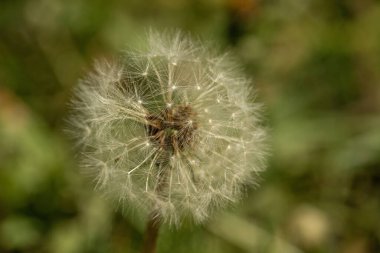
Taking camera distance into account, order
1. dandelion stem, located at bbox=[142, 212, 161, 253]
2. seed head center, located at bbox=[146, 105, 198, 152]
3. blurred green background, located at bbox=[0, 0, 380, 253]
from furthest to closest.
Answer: blurred green background, located at bbox=[0, 0, 380, 253] < dandelion stem, located at bbox=[142, 212, 161, 253] < seed head center, located at bbox=[146, 105, 198, 152]

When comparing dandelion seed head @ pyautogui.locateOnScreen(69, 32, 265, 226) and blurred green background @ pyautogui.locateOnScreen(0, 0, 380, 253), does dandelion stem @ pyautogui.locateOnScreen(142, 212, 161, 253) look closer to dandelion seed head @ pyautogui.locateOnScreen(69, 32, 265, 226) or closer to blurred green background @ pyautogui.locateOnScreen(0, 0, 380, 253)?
dandelion seed head @ pyautogui.locateOnScreen(69, 32, 265, 226)

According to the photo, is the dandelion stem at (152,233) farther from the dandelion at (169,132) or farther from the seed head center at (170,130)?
the seed head center at (170,130)

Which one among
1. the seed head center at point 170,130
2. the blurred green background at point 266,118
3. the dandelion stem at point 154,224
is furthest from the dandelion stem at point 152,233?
the blurred green background at point 266,118

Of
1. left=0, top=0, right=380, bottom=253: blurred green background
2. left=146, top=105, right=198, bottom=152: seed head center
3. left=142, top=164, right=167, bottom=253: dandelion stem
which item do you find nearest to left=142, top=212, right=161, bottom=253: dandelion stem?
left=142, top=164, right=167, bottom=253: dandelion stem

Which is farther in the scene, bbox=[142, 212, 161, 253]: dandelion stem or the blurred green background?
the blurred green background

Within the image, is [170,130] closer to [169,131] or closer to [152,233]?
[169,131]

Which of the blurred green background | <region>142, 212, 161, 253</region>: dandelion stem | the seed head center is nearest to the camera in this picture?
the seed head center

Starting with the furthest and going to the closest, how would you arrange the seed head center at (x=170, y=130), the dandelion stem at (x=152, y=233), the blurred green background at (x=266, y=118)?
the blurred green background at (x=266, y=118) < the dandelion stem at (x=152, y=233) < the seed head center at (x=170, y=130)
